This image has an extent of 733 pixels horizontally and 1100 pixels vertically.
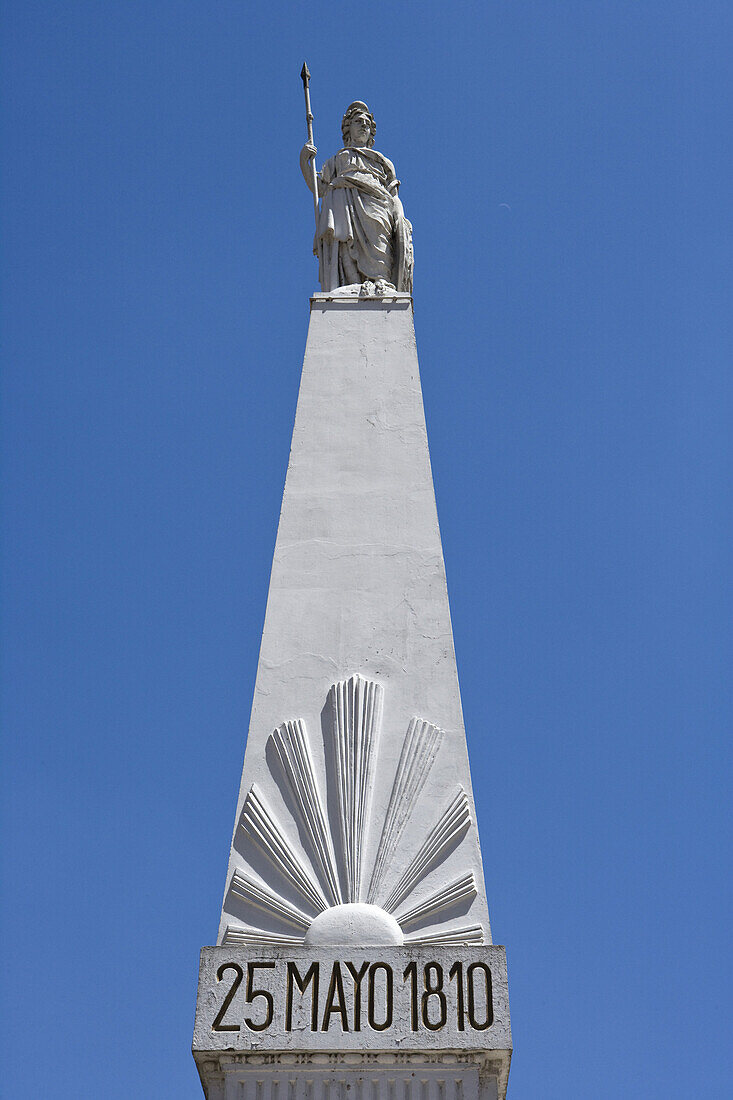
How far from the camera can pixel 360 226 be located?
1612 centimetres

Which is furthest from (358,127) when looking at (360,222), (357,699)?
(357,699)

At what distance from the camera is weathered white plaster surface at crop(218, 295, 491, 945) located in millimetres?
11102

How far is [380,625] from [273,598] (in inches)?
40.1

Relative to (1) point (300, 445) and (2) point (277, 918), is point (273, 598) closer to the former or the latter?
(1) point (300, 445)

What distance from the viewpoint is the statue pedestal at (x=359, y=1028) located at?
1002 centimetres

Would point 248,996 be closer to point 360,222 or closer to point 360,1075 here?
point 360,1075

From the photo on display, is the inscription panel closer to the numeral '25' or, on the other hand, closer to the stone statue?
the numeral '25'

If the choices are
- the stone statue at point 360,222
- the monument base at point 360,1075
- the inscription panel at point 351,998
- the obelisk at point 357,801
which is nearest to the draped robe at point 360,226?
the stone statue at point 360,222

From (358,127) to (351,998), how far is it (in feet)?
35.3

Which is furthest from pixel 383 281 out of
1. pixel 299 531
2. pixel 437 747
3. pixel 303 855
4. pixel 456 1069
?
pixel 456 1069

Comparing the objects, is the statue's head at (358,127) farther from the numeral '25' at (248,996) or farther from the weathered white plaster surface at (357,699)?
the numeral '25' at (248,996)

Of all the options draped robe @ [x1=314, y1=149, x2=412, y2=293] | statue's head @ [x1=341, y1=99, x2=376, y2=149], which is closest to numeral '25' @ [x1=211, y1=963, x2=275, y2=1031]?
draped robe @ [x1=314, y1=149, x2=412, y2=293]

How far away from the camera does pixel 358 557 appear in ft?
42.3

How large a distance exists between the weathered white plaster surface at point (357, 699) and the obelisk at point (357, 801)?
2 centimetres
